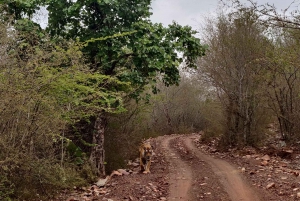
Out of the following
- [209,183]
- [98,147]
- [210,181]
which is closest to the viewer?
[209,183]

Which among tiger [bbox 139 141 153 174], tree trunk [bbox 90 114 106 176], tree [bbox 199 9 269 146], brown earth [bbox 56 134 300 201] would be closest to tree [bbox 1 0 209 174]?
tree trunk [bbox 90 114 106 176]

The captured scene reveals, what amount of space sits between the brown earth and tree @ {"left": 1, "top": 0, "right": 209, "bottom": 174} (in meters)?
2.57

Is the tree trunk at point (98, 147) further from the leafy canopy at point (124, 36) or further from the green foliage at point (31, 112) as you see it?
the green foliage at point (31, 112)

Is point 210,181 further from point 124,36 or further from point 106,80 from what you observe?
point 124,36

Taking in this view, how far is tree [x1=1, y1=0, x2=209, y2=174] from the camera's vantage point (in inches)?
423

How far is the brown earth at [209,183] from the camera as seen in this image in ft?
25.7

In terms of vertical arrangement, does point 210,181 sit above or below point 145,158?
below

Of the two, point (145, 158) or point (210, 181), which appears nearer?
point (210, 181)

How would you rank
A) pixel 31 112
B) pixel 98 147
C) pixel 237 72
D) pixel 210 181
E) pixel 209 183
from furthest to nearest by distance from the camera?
1. pixel 237 72
2. pixel 98 147
3. pixel 210 181
4. pixel 209 183
5. pixel 31 112

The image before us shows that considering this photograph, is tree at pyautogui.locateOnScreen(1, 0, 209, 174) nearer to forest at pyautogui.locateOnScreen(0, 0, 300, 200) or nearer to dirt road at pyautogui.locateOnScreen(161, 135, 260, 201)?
forest at pyautogui.locateOnScreen(0, 0, 300, 200)

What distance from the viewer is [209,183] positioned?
29.8 feet

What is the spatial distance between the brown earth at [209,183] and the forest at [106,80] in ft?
4.19

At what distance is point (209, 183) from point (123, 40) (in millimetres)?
5489

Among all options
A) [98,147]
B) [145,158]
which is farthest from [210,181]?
[98,147]
